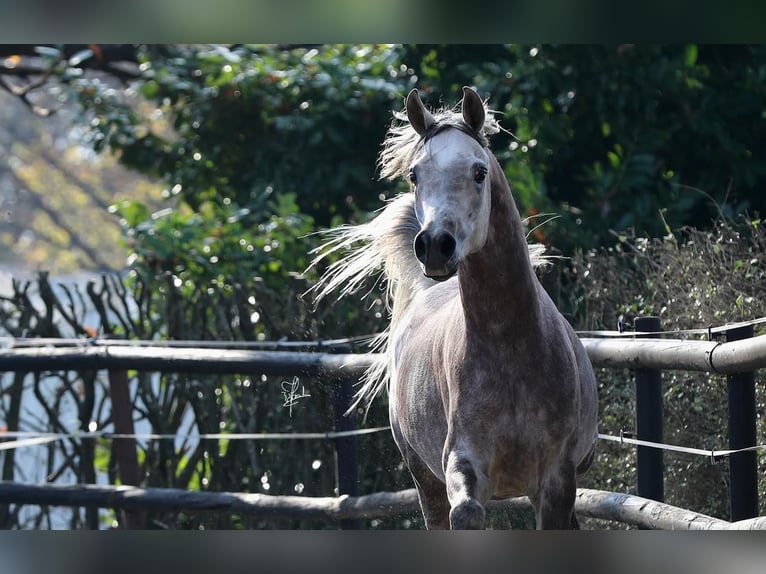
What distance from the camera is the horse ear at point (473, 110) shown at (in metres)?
3.41

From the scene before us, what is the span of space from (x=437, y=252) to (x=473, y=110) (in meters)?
0.57

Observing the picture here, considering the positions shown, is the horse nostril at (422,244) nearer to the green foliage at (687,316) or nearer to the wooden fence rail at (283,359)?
the wooden fence rail at (283,359)

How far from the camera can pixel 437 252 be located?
10.2 feet

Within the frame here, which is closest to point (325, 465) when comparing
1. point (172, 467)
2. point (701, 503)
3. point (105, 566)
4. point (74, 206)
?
point (172, 467)

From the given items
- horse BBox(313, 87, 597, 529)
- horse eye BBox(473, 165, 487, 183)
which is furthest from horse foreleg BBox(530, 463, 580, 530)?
horse eye BBox(473, 165, 487, 183)

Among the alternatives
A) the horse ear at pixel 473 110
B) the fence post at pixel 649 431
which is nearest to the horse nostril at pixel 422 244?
the horse ear at pixel 473 110

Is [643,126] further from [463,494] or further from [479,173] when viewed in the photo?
[463,494]

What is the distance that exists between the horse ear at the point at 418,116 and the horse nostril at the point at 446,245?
53 cm

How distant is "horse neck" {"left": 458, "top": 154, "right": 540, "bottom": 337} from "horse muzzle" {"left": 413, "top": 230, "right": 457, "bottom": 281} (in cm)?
37

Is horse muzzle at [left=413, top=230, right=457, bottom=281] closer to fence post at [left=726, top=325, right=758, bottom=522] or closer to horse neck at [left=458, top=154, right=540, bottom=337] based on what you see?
horse neck at [left=458, top=154, right=540, bottom=337]

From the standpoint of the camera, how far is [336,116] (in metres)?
7.76

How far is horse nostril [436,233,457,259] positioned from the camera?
10.2ft

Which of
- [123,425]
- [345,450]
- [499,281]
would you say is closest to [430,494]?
[499,281]

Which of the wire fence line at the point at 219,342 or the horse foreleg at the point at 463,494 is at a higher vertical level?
the wire fence line at the point at 219,342
